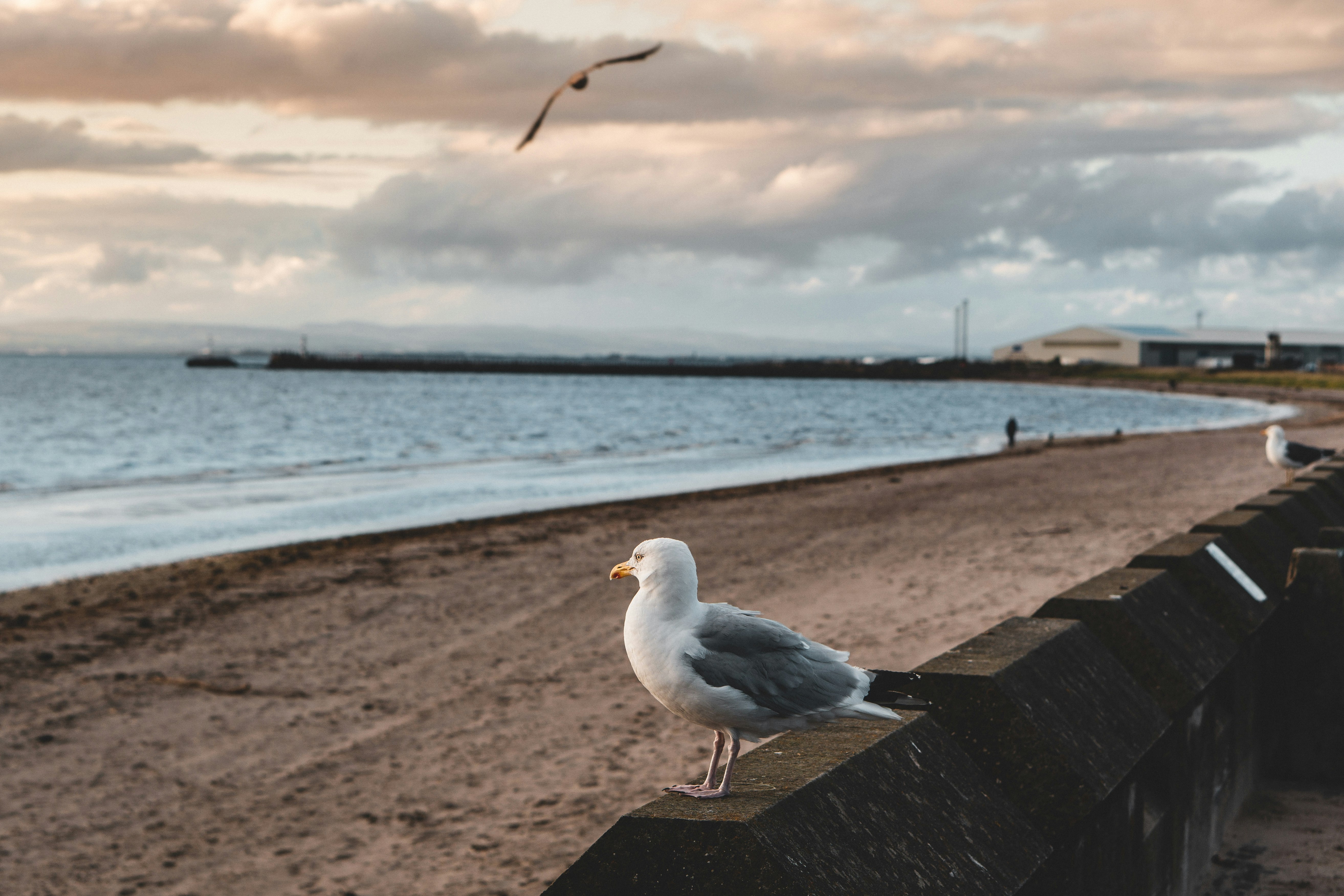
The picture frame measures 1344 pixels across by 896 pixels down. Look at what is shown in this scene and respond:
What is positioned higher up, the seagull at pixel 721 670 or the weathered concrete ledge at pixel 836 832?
the seagull at pixel 721 670

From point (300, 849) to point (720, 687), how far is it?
17.9 feet

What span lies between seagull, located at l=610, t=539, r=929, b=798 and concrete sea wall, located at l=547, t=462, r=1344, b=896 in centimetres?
8

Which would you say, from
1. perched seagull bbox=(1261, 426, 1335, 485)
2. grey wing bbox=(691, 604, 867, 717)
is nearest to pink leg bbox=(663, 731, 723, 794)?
grey wing bbox=(691, 604, 867, 717)

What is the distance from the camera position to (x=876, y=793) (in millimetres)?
2041

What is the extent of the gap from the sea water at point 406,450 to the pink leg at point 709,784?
660 inches

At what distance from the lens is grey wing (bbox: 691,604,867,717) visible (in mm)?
2531

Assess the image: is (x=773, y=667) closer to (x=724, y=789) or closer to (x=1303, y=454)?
(x=724, y=789)

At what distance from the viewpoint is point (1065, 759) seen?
2568 millimetres

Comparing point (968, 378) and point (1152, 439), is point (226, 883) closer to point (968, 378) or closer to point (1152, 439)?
point (1152, 439)

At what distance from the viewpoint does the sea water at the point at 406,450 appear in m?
23.5

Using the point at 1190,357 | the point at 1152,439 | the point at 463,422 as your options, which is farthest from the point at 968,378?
the point at 1152,439

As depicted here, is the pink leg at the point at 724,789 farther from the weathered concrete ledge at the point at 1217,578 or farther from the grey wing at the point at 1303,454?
the grey wing at the point at 1303,454

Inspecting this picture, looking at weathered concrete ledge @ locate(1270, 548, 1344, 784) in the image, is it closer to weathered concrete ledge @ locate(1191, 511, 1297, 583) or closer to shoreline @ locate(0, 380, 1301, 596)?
weathered concrete ledge @ locate(1191, 511, 1297, 583)

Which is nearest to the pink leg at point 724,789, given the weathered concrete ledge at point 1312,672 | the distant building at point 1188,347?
the weathered concrete ledge at point 1312,672
